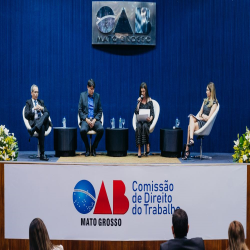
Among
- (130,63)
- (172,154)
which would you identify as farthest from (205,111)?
(130,63)

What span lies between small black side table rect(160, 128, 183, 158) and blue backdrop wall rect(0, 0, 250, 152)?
1017mm

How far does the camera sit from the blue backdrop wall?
7.96m

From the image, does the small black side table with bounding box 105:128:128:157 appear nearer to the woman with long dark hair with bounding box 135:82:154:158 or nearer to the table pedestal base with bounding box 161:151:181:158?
the woman with long dark hair with bounding box 135:82:154:158

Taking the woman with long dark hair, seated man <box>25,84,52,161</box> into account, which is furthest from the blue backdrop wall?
seated man <box>25,84,52,161</box>

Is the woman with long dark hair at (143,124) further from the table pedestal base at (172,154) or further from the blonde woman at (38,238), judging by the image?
the blonde woman at (38,238)

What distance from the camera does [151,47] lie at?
26.5 feet

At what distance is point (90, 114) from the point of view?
23.6 ft

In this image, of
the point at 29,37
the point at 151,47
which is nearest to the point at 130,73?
the point at 151,47

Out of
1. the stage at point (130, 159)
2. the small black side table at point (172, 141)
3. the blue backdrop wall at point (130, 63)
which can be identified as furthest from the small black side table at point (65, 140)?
the small black side table at point (172, 141)

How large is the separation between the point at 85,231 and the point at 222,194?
1188mm

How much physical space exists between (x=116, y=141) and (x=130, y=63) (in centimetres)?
177

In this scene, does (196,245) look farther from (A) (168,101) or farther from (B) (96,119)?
(A) (168,101)

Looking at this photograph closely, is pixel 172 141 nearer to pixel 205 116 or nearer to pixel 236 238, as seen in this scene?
pixel 205 116

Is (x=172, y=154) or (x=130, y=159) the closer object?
(x=130, y=159)
